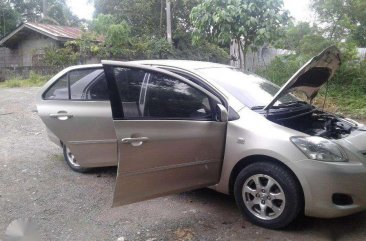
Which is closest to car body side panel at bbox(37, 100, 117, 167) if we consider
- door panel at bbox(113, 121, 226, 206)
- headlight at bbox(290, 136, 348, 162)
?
door panel at bbox(113, 121, 226, 206)

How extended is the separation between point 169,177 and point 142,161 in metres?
0.32

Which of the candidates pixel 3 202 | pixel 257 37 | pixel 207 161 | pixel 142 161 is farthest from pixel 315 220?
pixel 257 37

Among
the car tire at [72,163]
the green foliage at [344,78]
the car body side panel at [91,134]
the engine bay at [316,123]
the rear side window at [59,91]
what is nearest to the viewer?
the engine bay at [316,123]

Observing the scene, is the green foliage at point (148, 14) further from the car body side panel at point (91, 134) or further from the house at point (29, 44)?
the car body side panel at point (91, 134)

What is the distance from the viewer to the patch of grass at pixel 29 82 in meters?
15.9

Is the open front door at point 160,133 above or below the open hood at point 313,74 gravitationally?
below

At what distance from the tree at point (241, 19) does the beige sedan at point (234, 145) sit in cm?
404

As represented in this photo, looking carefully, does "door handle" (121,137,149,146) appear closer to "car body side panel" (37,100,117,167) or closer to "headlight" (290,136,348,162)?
"car body side panel" (37,100,117,167)

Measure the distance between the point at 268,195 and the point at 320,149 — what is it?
0.62m

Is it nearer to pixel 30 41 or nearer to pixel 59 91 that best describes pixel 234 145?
pixel 59 91

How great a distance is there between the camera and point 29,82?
16188 millimetres

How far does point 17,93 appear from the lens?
13.3 meters

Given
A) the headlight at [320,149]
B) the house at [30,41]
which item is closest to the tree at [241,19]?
the headlight at [320,149]

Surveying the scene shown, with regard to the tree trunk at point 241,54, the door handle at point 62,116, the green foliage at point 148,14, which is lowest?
the door handle at point 62,116
